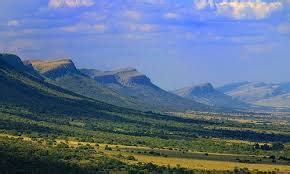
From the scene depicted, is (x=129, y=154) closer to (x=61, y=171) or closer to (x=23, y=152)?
(x=23, y=152)

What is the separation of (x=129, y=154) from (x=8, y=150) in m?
47.7

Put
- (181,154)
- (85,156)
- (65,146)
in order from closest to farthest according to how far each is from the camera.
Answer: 1. (85,156)
2. (65,146)
3. (181,154)

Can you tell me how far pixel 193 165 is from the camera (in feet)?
550

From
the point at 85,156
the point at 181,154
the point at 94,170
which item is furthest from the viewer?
the point at 181,154

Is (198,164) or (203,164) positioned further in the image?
(203,164)

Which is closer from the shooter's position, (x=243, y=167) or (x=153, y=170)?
(x=153, y=170)

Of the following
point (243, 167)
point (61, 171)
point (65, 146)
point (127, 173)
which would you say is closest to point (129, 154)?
point (65, 146)

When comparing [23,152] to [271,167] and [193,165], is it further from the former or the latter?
[271,167]

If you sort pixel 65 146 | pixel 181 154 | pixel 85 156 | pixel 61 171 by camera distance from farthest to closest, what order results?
pixel 181 154 < pixel 65 146 < pixel 85 156 < pixel 61 171

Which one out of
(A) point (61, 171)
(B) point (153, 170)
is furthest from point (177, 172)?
(A) point (61, 171)

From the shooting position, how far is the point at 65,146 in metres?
183

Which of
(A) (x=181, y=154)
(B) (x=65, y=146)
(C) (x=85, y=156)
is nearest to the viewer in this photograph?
(C) (x=85, y=156)

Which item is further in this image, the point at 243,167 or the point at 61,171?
the point at 243,167

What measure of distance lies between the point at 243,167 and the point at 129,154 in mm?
31060
